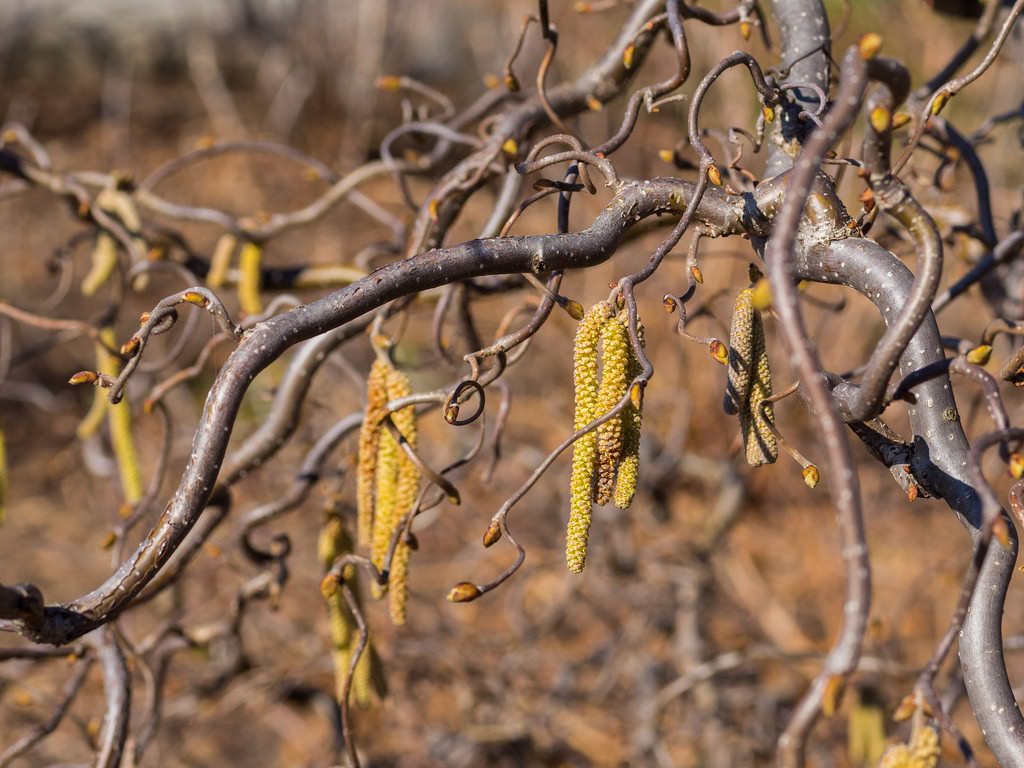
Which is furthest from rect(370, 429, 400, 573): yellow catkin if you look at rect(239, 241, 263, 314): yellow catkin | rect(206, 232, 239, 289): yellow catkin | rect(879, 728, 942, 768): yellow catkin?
rect(206, 232, 239, 289): yellow catkin

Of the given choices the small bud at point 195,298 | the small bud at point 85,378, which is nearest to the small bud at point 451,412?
the small bud at point 195,298

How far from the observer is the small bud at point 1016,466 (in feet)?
2.54

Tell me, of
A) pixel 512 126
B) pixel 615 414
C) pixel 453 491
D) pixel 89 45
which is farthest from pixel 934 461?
pixel 89 45

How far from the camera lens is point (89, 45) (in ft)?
24.9

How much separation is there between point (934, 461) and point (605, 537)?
2327 mm

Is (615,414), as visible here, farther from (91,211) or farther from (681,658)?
(681,658)

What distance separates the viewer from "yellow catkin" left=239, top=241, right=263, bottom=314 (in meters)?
1.90

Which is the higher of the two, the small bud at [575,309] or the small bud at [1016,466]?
the small bud at [575,309]

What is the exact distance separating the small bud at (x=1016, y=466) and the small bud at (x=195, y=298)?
808mm

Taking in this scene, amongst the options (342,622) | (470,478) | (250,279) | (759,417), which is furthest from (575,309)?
(470,478)

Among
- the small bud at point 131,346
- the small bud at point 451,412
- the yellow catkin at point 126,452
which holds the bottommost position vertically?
the small bud at point 451,412

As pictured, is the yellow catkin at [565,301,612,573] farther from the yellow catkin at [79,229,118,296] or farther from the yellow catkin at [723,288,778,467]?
the yellow catkin at [79,229,118,296]

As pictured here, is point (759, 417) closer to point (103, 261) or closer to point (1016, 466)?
point (1016, 466)

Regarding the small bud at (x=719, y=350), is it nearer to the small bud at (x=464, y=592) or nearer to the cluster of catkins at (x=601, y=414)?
the cluster of catkins at (x=601, y=414)
